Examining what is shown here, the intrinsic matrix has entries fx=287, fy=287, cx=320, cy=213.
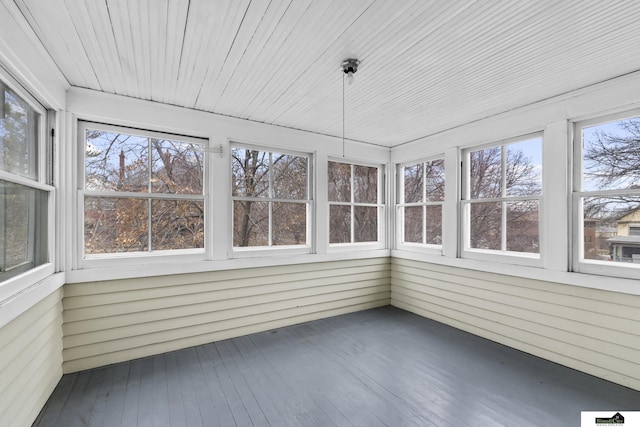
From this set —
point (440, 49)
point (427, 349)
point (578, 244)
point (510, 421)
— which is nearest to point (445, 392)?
point (510, 421)

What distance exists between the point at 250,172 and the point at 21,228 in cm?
208

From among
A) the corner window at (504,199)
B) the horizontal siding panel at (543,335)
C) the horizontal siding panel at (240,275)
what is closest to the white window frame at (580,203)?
the corner window at (504,199)

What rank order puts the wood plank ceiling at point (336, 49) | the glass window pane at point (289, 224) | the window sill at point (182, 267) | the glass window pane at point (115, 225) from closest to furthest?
the wood plank ceiling at point (336, 49) < the window sill at point (182, 267) < the glass window pane at point (115, 225) < the glass window pane at point (289, 224)

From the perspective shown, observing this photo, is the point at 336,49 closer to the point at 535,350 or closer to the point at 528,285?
the point at 528,285

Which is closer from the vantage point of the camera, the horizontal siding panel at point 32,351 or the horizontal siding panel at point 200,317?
the horizontal siding panel at point 32,351

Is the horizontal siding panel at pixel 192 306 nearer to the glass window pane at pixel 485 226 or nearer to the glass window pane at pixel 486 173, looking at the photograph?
the glass window pane at pixel 485 226

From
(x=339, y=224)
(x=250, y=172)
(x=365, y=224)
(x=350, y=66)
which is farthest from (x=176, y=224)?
(x=365, y=224)

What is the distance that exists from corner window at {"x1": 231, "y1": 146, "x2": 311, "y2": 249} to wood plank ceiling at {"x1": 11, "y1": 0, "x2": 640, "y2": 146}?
0.79 m

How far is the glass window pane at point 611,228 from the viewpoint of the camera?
2422mm

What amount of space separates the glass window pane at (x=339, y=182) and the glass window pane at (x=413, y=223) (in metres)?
0.98

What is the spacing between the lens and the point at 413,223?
4406mm

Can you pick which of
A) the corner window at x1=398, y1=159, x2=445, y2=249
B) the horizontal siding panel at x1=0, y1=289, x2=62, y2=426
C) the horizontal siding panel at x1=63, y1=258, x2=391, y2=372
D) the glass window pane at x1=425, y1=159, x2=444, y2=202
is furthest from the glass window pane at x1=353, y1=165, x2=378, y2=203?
the horizontal siding panel at x1=0, y1=289, x2=62, y2=426

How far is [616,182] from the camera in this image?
8.23 ft

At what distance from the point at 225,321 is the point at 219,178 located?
63.9 inches
